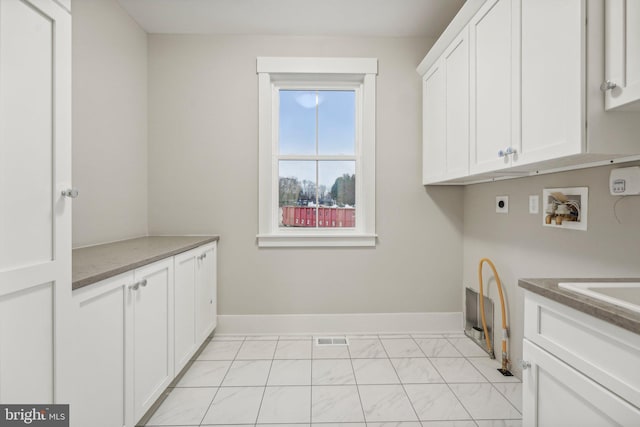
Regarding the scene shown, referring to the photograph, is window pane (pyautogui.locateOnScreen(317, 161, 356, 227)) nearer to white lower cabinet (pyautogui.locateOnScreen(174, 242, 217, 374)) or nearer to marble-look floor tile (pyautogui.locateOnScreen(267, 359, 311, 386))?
white lower cabinet (pyautogui.locateOnScreen(174, 242, 217, 374))

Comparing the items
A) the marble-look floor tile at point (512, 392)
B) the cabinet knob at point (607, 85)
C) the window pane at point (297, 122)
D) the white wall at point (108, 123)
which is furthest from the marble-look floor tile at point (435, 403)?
the white wall at point (108, 123)

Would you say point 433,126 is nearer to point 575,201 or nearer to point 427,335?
point 575,201

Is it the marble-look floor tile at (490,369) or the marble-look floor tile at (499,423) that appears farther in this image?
the marble-look floor tile at (490,369)

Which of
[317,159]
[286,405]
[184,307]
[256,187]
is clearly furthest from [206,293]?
[317,159]

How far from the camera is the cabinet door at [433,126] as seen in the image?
7.73ft

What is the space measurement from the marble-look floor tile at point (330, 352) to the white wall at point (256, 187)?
36 centimetres

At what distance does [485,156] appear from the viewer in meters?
1.77

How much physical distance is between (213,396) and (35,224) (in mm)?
1463

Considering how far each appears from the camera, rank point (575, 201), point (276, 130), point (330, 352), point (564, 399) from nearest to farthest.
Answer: point (564, 399), point (575, 201), point (330, 352), point (276, 130)

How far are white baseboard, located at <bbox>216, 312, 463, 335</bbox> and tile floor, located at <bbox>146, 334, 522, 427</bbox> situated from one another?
15 cm

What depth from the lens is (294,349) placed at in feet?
8.20

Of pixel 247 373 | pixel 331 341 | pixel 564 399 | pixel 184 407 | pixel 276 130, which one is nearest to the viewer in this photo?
pixel 564 399

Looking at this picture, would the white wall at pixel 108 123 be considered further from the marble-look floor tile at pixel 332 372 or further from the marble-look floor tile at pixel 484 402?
the marble-look floor tile at pixel 484 402

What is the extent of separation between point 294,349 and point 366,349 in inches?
23.3
